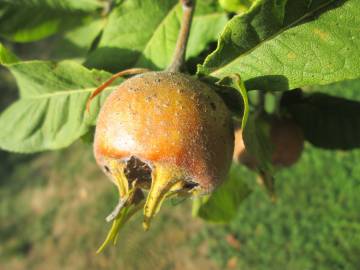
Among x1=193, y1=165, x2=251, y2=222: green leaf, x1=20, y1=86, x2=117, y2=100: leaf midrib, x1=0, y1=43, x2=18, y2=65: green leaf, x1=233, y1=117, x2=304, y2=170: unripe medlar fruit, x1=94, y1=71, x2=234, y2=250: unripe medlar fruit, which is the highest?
x1=0, y1=43, x2=18, y2=65: green leaf

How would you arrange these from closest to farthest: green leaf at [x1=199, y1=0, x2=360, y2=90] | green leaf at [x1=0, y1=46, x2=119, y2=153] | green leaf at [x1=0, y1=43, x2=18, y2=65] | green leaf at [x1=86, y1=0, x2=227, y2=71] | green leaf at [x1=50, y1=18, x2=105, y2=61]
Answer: green leaf at [x1=199, y1=0, x2=360, y2=90], green leaf at [x1=0, y1=43, x2=18, y2=65], green leaf at [x1=0, y1=46, x2=119, y2=153], green leaf at [x1=86, y1=0, x2=227, y2=71], green leaf at [x1=50, y1=18, x2=105, y2=61]

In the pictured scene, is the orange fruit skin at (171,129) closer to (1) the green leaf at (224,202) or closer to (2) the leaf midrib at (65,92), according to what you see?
(2) the leaf midrib at (65,92)

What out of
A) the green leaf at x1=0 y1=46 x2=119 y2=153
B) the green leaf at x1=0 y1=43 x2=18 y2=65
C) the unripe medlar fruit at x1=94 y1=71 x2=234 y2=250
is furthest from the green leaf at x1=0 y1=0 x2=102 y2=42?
the unripe medlar fruit at x1=94 y1=71 x2=234 y2=250

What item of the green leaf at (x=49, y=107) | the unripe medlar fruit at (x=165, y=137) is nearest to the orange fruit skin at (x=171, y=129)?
the unripe medlar fruit at (x=165, y=137)

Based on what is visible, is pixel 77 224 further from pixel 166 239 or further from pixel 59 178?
pixel 166 239

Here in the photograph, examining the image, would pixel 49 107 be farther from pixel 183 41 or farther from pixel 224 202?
pixel 224 202

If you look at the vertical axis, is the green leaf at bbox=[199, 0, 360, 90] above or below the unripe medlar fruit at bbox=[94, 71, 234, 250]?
above

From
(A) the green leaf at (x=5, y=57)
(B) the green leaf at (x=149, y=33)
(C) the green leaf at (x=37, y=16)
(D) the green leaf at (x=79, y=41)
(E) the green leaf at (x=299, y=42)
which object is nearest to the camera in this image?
(E) the green leaf at (x=299, y=42)

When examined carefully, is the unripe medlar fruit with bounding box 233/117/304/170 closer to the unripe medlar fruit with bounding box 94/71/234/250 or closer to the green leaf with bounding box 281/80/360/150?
the green leaf with bounding box 281/80/360/150

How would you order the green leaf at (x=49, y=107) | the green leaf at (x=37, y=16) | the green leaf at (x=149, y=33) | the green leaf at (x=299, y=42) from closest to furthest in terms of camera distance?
the green leaf at (x=299, y=42) < the green leaf at (x=49, y=107) < the green leaf at (x=149, y=33) < the green leaf at (x=37, y=16)
